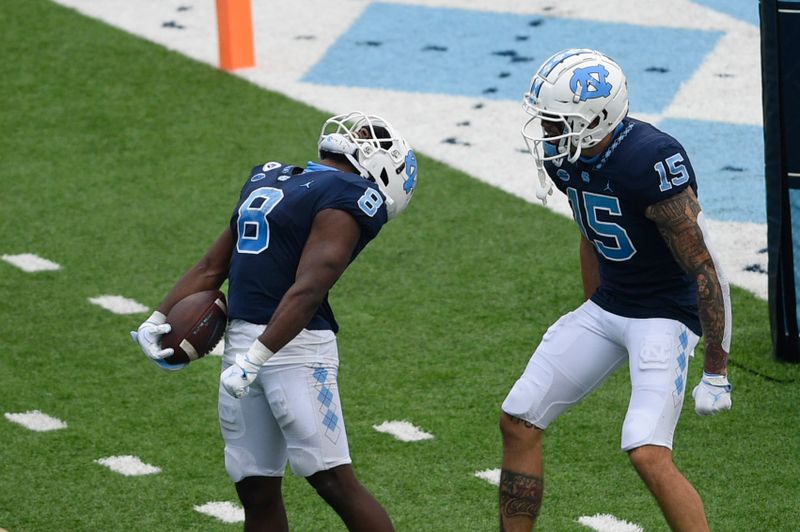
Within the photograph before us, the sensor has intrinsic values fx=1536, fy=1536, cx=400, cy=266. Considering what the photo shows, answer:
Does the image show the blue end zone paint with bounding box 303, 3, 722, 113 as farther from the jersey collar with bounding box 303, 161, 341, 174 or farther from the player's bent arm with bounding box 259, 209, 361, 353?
the player's bent arm with bounding box 259, 209, 361, 353

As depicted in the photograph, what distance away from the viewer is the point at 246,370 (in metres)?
4.61

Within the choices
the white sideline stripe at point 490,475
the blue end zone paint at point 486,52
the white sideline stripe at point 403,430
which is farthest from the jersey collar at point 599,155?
the blue end zone paint at point 486,52

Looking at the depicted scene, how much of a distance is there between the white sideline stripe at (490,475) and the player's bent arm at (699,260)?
55.0 inches

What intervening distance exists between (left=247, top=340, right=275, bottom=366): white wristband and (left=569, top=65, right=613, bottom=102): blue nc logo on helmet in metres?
1.32

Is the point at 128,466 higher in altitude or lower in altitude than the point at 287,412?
lower

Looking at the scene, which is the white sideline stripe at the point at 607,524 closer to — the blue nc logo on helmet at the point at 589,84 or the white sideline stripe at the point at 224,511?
the white sideline stripe at the point at 224,511

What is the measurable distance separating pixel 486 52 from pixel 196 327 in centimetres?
739

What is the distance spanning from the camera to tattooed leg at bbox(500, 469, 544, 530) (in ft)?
16.9

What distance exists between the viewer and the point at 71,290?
8.30m

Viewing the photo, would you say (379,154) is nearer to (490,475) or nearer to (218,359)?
(490,475)

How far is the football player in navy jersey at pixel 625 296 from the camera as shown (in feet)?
16.0

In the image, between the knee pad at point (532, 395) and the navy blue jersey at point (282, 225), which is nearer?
the navy blue jersey at point (282, 225)

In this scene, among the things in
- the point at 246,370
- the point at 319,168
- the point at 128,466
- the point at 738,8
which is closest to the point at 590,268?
the point at 319,168

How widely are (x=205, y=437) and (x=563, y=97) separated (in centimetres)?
245
